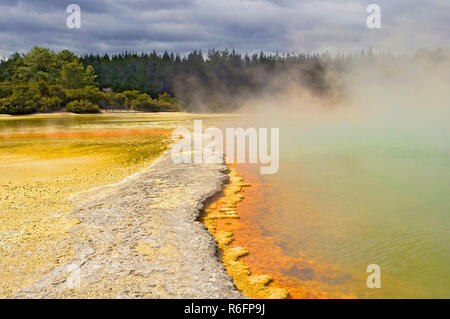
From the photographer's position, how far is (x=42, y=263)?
6.38 meters

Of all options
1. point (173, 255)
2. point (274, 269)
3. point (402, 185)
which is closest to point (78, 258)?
point (173, 255)

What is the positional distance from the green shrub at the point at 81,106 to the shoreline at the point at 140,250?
213 feet

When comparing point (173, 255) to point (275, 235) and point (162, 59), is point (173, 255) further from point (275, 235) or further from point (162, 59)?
point (162, 59)

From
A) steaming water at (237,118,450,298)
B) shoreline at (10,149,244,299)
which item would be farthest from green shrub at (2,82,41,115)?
shoreline at (10,149,244,299)

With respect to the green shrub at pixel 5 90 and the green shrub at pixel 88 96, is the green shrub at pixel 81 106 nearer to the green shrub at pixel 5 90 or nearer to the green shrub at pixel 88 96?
the green shrub at pixel 88 96

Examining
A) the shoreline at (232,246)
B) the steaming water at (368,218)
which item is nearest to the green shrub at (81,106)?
the steaming water at (368,218)

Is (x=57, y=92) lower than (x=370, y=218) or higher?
higher

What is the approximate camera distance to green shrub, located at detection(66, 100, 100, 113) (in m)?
70.9

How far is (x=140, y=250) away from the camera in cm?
679

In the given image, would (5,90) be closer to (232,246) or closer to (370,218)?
(232,246)

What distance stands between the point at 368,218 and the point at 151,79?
107 m

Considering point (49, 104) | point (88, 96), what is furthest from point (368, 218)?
point (88, 96)

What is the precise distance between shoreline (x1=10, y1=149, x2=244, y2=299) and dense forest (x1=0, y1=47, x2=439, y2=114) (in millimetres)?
64161

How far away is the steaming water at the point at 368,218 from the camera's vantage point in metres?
6.38
